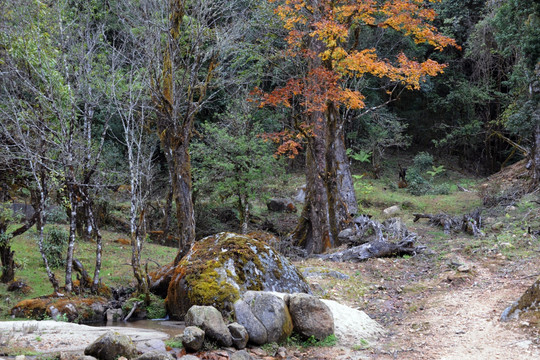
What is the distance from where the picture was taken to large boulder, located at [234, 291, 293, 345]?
5.50m

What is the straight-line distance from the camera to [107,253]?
1409 centimetres

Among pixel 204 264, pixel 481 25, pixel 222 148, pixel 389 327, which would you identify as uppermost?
pixel 481 25

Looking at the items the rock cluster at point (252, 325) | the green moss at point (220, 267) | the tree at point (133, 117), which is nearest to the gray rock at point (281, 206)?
the tree at point (133, 117)

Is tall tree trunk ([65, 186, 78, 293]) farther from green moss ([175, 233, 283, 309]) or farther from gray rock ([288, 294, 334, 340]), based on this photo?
gray rock ([288, 294, 334, 340])

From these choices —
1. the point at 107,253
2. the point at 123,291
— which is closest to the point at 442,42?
the point at 123,291

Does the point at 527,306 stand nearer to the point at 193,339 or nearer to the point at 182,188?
the point at 193,339

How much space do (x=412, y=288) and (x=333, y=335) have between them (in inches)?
105

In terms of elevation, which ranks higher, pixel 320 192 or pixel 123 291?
pixel 320 192

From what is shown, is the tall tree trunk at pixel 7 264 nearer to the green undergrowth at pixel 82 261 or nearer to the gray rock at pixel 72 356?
the green undergrowth at pixel 82 261

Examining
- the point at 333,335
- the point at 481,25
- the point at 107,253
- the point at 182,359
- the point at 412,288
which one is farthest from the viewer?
the point at 481,25

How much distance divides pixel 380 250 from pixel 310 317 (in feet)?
16.2

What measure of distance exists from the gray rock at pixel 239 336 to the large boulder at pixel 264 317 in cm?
15

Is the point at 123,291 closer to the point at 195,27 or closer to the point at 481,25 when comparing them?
the point at 195,27

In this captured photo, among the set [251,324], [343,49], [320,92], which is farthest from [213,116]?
[251,324]
